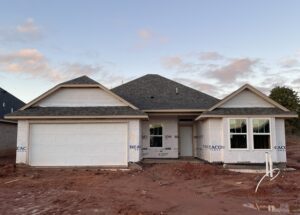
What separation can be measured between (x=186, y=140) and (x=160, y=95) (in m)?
3.54

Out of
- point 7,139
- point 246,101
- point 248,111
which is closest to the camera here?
point 248,111

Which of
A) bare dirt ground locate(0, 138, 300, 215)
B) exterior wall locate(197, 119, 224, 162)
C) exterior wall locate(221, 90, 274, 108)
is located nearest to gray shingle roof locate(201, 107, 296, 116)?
exterior wall locate(221, 90, 274, 108)

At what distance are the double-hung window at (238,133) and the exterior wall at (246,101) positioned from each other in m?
1.08

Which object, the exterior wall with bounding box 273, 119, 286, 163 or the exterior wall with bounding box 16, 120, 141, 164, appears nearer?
the exterior wall with bounding box 16, 120, 141, 164

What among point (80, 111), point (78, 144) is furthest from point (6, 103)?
point (78, 144)

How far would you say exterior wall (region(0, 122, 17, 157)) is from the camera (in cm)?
2720

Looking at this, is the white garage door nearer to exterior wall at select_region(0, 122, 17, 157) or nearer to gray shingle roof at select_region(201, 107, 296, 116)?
gray shingle roof at select_region(201, 107, 296, 116)

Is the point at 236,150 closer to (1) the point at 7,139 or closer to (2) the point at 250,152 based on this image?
(2) the point at 250,152

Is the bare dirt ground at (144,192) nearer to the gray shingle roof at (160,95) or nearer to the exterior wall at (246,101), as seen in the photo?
the exterior wall at (246,101)

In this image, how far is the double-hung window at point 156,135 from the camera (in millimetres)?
22172

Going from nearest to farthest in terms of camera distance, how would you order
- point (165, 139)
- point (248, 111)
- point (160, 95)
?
point (248, 111), point (165, 139), point (160, 95)

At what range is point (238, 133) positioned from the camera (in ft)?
59.4

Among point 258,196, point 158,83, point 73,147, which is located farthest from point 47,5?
point 258,196

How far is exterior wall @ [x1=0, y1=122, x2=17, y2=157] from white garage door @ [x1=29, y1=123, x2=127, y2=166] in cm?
1033
